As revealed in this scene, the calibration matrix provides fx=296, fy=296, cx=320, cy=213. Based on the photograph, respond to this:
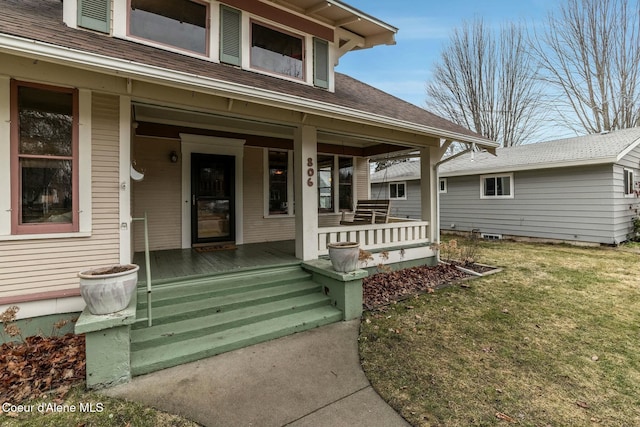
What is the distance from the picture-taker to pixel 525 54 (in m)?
16.8

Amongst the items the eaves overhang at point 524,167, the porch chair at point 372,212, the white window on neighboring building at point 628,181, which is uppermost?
the eaves overhang at point 524,167

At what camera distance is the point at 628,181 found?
9516mm

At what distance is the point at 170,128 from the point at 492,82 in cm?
1869

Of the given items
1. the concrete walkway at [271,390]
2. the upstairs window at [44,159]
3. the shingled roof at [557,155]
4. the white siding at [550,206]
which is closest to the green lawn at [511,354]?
the concrete walkway at [271,390]

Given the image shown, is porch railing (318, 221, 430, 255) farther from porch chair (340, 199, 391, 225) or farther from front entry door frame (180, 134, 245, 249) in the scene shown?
front entry door frame (180, 134, 245, 249)

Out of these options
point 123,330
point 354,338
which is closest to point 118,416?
point 123,330

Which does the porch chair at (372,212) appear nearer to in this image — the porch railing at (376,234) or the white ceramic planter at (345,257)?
the porch railing at (376,234)

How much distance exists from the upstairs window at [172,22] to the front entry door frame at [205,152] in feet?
5.98

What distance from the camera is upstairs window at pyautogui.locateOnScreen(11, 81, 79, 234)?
304cm

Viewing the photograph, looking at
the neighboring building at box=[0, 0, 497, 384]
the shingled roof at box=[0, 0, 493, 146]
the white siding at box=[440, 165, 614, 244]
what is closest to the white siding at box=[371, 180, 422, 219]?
the white siding at box=[440, 165, 614, 244]

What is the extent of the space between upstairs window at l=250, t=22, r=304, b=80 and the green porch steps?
3.62 meters

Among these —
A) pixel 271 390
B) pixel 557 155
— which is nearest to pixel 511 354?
pixel 271 390

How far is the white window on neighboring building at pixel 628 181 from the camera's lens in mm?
9266

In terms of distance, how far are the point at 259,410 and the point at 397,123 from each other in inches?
180
